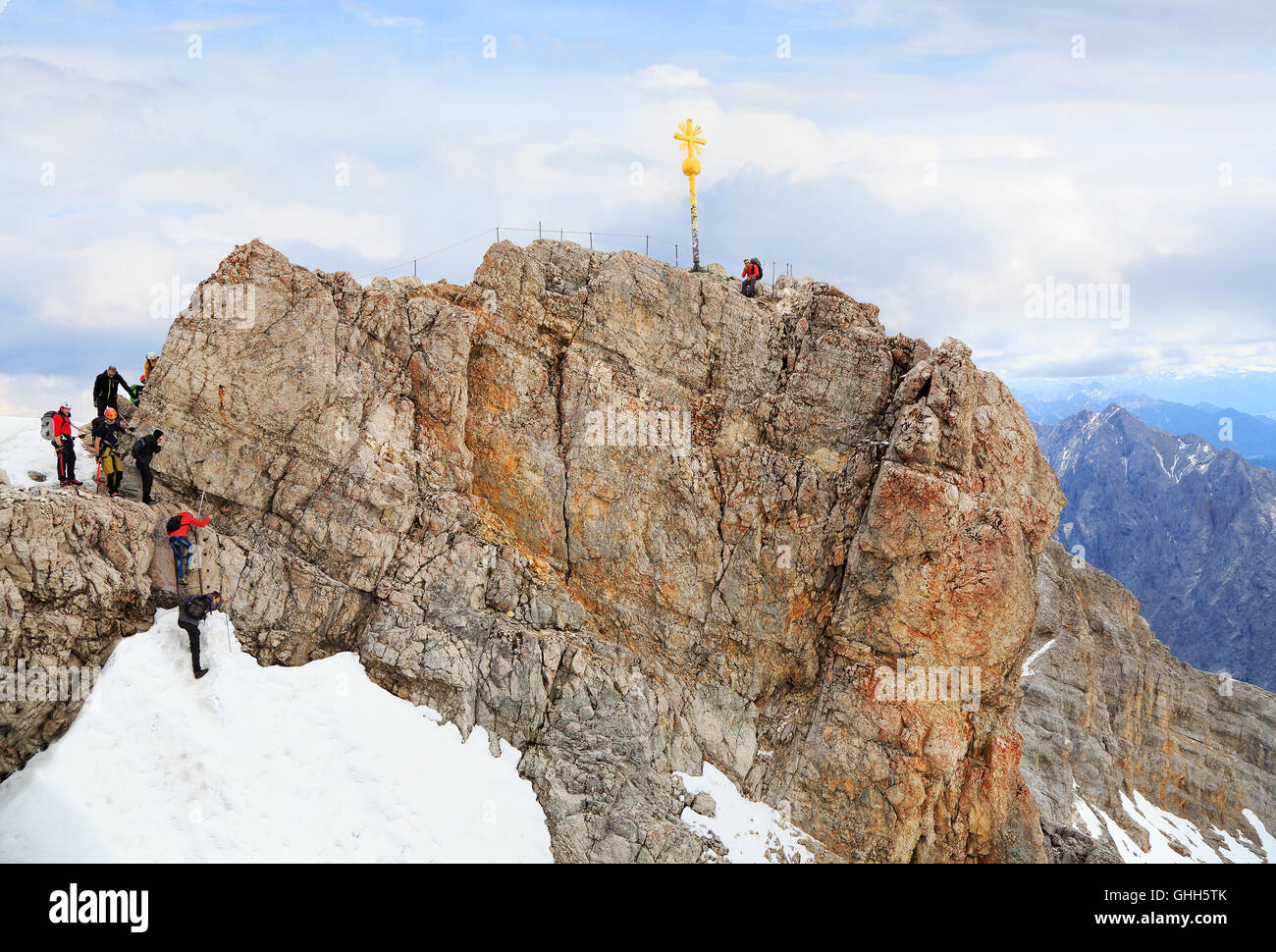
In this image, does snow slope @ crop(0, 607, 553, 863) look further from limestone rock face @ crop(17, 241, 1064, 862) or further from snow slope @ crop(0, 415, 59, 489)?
snow slope @ crop(0, 415, 59, 489)

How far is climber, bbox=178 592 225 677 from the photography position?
2041 cm

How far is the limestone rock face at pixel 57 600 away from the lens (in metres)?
19.3

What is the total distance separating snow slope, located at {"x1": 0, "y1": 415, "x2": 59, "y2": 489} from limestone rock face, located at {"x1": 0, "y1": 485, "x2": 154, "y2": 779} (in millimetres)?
1836

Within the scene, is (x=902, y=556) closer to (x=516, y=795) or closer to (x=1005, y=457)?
(x=1005, y=457)

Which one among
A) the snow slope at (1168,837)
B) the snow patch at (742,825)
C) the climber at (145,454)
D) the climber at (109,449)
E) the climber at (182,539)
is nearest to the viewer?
the climber at (182,539)

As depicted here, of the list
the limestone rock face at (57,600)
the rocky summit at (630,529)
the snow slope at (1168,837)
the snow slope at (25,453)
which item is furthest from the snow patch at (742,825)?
the snow slope at (1168,837)

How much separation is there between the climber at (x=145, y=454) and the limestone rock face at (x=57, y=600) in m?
1.13

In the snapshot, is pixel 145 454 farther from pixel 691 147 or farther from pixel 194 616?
pixel 691 147

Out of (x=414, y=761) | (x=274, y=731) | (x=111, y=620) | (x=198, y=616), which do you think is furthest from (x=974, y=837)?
(x=111, y=620)

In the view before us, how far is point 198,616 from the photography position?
20516 mm

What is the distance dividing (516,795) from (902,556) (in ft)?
48.1

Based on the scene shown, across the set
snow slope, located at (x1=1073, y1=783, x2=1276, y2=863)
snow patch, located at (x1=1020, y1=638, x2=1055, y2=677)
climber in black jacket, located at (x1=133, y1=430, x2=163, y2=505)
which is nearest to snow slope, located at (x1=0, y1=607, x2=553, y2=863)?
climber in black jacket, located at (x1=133, y1=430, x2=163, y2=505)

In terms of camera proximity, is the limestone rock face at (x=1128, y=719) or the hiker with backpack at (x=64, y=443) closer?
the hiker with backpack at (x=64, y=443)

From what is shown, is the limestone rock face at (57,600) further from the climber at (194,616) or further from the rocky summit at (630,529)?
the climber at (194,616)
